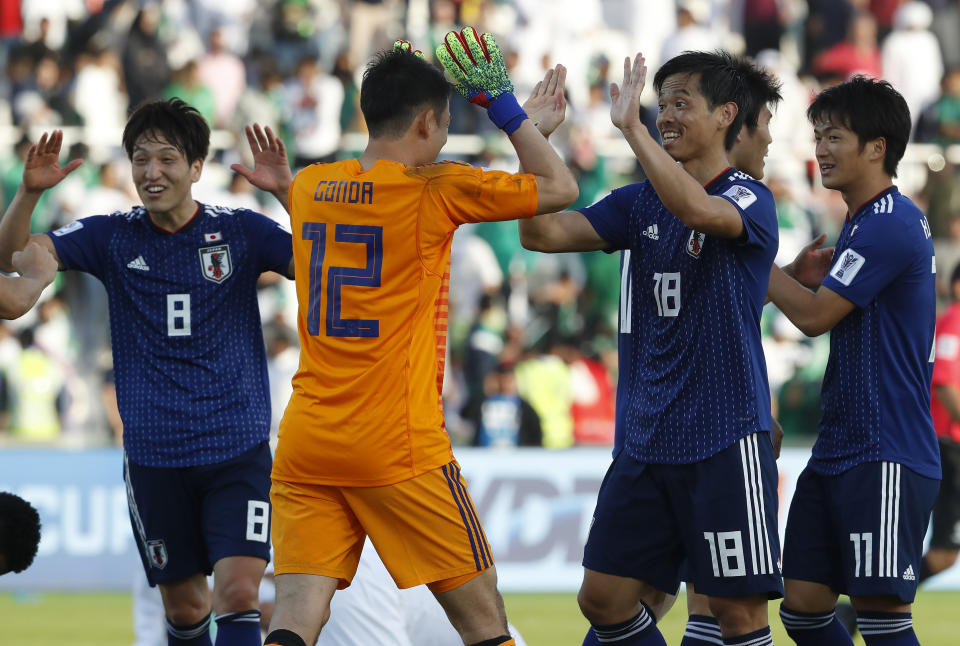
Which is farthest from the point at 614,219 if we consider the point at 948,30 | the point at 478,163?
the point at 948,30

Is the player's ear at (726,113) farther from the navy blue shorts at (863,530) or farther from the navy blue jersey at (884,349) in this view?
the navy blue shorts at (863,530)

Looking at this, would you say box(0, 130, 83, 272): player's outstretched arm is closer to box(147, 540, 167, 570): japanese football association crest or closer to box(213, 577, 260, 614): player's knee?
box(147, 540, 167, 570): japanese football association crest

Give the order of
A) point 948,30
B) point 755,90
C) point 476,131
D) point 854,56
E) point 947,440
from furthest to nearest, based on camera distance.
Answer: point 948,30 → point 854,56 → point 476,131 → point 947,440 → point 755,90

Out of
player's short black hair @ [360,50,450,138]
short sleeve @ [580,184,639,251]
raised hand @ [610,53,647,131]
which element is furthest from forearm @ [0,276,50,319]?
raised hand @ [610,53,647,131]

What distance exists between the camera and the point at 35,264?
531 centimetres

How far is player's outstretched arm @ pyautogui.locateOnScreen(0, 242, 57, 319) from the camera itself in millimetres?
5104

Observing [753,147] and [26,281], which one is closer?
[26,281]

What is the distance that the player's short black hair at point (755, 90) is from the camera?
5.20 meters

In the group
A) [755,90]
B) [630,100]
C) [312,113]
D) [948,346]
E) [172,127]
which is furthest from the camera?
[312,113]

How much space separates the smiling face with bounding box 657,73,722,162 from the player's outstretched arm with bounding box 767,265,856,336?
58 centimetres

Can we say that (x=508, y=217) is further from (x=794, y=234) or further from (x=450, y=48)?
(x=794, y=234)

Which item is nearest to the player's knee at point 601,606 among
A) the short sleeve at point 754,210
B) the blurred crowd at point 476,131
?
the short sleeve at point 754,210

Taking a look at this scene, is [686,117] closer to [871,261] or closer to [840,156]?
[840,156]

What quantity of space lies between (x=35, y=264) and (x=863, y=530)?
330 cm
